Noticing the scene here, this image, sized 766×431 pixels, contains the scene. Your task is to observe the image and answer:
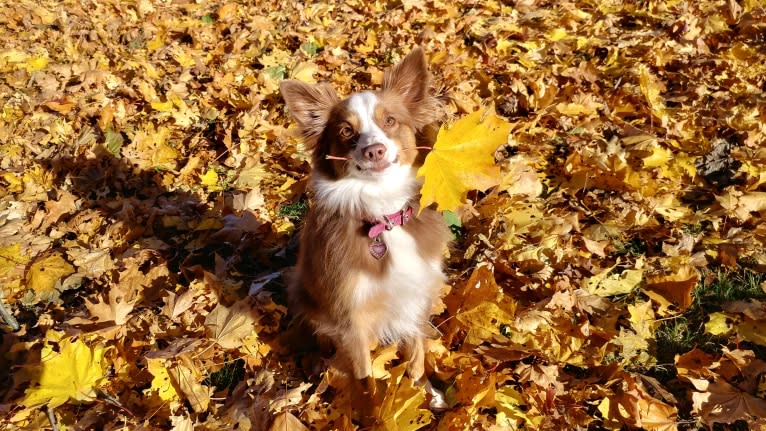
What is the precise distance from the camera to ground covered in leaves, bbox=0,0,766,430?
2906 mm

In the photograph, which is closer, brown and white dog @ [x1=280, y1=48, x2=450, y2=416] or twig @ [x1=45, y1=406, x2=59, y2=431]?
twig @ [x1=45, y1=406, x2=59, y2=431]

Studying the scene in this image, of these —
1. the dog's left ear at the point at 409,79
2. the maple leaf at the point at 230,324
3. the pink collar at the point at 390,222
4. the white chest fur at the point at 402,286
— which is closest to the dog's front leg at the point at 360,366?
the white chest fur at the point at 402,286

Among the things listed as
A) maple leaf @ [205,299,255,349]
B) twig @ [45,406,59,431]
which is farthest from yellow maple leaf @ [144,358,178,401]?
twig @ [45,406,59,431]

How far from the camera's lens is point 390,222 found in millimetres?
2953

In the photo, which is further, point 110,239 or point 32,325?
point 110,239

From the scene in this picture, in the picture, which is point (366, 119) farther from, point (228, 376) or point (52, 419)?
point (52, 419)

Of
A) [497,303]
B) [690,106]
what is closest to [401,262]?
[497,303]

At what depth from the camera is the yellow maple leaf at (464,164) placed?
2.41 meters

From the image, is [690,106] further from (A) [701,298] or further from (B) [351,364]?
(B) [351,364]

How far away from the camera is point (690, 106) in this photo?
471 centimetres

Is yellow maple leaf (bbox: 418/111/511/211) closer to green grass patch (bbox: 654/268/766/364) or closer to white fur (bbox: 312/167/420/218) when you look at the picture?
white fur (bbox: 312/167/420/218)

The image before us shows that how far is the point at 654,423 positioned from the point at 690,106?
335 cm

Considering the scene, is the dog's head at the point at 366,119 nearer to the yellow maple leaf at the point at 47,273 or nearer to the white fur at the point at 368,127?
the white fur at the point at 368,127

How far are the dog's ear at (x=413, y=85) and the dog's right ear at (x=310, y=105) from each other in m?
0.40
